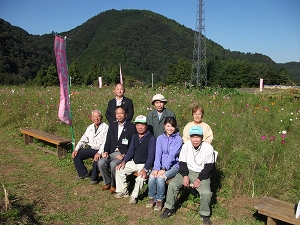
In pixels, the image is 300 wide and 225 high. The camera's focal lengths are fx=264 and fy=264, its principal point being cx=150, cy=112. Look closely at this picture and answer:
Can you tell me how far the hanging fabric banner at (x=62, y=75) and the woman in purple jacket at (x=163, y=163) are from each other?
2378mm

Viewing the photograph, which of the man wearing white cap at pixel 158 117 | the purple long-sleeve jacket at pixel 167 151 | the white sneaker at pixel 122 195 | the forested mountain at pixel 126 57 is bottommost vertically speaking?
the white sneaker at pixel 122 195

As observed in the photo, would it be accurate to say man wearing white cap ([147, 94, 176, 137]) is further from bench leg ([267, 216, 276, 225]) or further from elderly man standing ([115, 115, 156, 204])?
bench leg ([267, 216, 276, 225])

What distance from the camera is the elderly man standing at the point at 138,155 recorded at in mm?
3939

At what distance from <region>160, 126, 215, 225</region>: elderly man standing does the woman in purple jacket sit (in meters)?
0.16

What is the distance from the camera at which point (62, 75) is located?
524 centimetres

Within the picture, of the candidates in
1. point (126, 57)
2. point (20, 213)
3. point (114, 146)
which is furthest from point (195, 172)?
point (126, 57)

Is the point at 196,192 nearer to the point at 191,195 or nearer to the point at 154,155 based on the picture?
the point at 191,195

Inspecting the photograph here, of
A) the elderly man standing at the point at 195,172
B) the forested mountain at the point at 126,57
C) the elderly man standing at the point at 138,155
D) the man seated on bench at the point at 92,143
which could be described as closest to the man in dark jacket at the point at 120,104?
the man seated on bench at the point at 92,143

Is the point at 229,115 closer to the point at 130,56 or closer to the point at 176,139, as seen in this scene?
the point at 176,139

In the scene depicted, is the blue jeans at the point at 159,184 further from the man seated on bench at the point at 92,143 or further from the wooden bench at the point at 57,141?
the wooden bench at the point at 57,141

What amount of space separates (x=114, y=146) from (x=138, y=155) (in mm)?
603

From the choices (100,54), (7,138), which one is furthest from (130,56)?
(7,138)

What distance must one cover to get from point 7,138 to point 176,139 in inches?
219

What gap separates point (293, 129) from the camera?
564 centimetres
